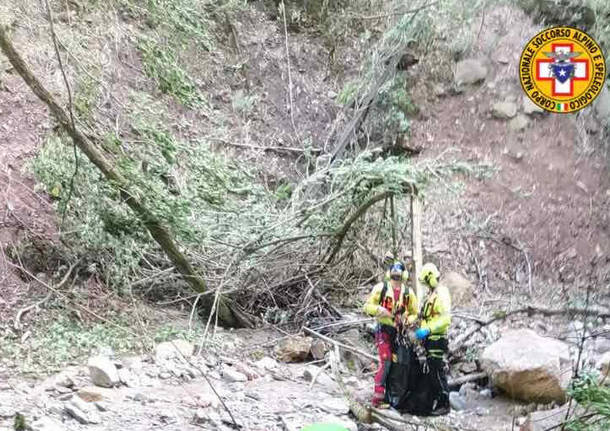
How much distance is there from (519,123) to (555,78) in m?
1.44

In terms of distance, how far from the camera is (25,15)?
20.1 feet

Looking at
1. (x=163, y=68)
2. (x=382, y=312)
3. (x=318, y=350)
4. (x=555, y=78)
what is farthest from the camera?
(x=555, y=78)

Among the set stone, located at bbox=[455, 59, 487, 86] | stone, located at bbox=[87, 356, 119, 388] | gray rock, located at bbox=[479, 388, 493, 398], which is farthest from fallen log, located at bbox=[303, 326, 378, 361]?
stone, located at bbox=[455, 59, 487, 86]

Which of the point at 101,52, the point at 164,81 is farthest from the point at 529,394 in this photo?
the point at 101,52

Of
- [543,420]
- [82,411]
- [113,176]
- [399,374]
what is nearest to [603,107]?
[399,374]

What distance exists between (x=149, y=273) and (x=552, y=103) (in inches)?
283

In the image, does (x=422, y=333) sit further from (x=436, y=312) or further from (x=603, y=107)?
(x=603, y=107)

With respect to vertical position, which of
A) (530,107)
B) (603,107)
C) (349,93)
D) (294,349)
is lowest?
(294,349)

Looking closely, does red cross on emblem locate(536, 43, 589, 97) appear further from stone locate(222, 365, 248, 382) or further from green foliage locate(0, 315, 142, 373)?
green foliage locate(0, 315, 142, 373)

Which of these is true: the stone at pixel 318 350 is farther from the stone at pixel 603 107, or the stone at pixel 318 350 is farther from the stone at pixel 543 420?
the stone at pixel 603 107

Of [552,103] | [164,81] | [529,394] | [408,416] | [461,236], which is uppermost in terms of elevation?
[552,103]

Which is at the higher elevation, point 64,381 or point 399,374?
point 399,374

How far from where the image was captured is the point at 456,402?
6.30 metres

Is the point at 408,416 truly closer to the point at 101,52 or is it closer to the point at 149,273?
the point at 149,273
